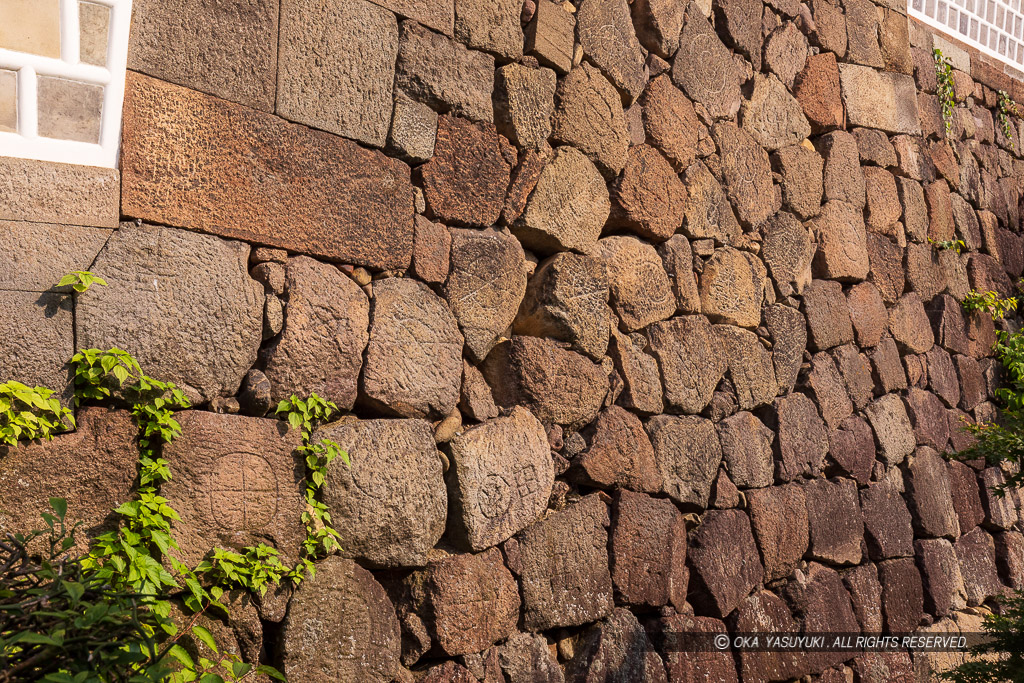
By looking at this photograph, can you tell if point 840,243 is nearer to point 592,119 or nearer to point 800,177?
point 800,177

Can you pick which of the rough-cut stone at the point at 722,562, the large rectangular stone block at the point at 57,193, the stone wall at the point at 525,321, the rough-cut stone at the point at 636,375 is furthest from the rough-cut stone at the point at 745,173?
the large rectangular stone block at the point at 57,193

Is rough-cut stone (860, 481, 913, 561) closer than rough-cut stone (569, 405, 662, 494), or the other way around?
rough-cut stone (569, 405, 662, 494)

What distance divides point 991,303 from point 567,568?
4.06m

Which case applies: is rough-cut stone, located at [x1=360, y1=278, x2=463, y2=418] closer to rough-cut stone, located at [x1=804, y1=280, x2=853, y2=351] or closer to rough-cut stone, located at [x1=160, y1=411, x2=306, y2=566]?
rough-cut stone, located at [x1=160, y1=411, x2=306, y2=566]

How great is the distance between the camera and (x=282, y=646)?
222 cm

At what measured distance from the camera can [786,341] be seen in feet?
13.5

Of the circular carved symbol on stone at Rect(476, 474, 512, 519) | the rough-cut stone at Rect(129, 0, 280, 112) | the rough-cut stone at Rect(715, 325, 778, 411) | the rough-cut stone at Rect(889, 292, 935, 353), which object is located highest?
the rough-cut stone at Rect(129, 0, 280, 112)

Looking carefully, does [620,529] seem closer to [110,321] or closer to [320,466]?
[320,466]

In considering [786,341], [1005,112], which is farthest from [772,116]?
[1005,112]

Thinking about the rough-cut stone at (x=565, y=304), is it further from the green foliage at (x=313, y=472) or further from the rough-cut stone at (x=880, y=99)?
the rough-cut stone at (x=880, y=99)

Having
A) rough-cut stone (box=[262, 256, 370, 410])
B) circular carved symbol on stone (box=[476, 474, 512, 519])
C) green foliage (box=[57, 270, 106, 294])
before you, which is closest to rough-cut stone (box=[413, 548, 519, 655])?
circular carved symbol on stone (box=[476, 474, 512, 519])

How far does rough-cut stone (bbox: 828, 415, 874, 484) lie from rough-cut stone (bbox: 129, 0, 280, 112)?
3.20m

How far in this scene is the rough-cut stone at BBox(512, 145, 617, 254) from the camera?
303 centimetres

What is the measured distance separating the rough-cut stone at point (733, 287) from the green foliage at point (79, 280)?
2.49 meters
